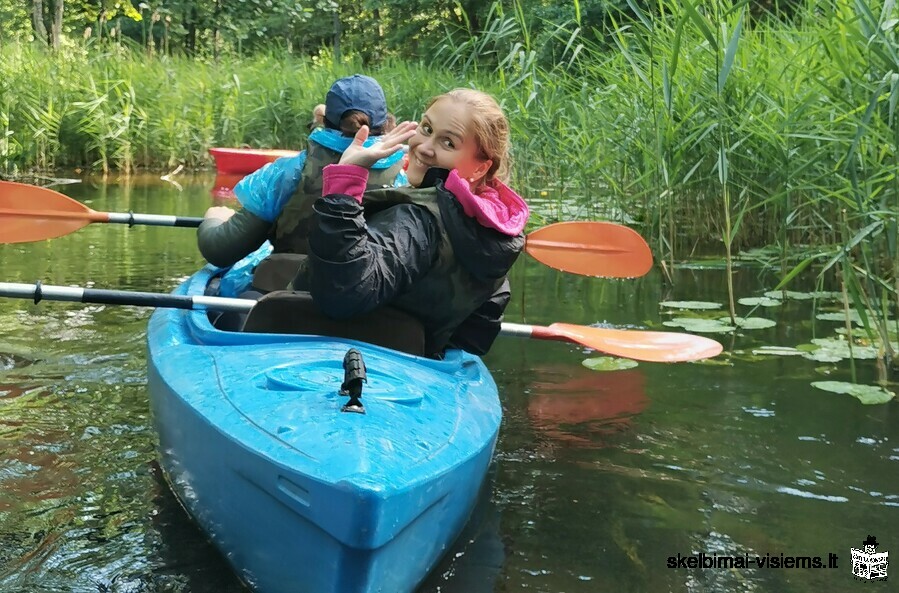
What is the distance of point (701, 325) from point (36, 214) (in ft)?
9.89

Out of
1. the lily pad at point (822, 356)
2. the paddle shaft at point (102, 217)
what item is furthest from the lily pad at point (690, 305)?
the paddle shaft at point (102, 217)

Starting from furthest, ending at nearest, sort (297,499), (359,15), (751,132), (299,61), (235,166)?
(359,15) → (299,61) → (235,166) → (751,132) → (297,499)

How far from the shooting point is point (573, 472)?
2957 millimetres

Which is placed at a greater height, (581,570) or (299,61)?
(299,61)

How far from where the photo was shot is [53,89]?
10539mm

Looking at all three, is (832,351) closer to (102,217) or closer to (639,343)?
(639,343)

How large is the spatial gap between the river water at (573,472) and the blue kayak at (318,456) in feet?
0.58

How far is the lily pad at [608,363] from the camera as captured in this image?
13.5 ft

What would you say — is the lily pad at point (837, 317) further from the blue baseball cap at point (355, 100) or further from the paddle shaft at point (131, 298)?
the paddle shaft at point (131, 298)

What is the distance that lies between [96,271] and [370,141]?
10.5ft

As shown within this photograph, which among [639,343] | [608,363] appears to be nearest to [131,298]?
[639,343]

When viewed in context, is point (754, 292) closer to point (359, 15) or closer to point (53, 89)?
point (53, 89)

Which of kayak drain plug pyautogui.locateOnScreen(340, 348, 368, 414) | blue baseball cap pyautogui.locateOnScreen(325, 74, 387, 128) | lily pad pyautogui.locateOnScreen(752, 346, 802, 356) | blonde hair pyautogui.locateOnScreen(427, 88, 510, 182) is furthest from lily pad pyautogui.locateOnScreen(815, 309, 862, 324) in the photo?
kayak drain plug pyautogui.locateOnScreen(340, 348, 368, 414)

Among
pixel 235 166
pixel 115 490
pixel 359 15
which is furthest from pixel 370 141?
pixel 359 15
